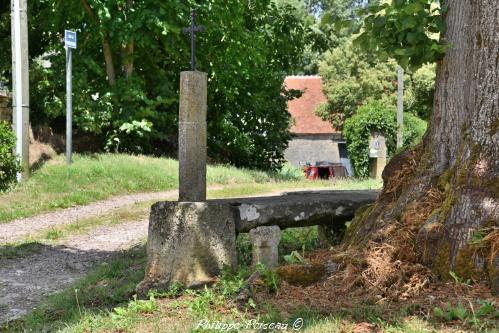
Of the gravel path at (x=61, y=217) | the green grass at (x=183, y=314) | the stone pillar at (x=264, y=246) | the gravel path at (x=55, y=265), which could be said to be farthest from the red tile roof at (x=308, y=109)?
the green grass at (x=183, y=314)

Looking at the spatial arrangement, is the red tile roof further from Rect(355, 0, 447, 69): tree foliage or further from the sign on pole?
Rect(355, 0, 447, 69): tree foliage

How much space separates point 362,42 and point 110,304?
3.38m

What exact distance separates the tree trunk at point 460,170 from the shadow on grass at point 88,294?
2.25m

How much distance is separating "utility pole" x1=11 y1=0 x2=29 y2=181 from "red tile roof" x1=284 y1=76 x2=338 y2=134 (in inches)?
1063

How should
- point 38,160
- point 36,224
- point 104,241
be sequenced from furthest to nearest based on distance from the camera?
1. point 38,160
2. point 36,224
3. point 104,241

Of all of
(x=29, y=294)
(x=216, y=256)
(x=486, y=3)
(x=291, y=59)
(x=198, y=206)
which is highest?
(x=291, y=59)

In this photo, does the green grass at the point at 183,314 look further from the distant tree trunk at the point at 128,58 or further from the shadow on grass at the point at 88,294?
the distant tree trunk at the point at 128,58

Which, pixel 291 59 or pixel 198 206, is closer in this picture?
pixel 198 206

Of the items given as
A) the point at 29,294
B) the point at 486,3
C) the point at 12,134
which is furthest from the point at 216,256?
the point at 12,134

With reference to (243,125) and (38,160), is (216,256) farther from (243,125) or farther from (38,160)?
(243,125)

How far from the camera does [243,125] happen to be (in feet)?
72.9

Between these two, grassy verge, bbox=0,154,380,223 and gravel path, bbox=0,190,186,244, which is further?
grassy verge, bbox=0,154,380,223

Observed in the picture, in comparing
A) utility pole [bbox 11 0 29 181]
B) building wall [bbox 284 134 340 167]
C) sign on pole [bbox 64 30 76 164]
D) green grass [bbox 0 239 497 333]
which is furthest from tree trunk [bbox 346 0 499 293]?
building wall [bbox 284 134 340 167]

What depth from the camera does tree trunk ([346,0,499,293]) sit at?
15.5 ft
